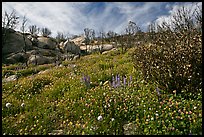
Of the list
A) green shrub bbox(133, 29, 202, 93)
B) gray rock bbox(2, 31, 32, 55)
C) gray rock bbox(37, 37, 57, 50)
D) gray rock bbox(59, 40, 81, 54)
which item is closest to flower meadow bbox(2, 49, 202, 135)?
green shrub bbox(133, 29, 202, 93)

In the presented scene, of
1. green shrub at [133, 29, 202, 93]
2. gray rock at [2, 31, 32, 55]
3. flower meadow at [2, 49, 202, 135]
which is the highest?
gray rock at [2, 31, 32, 55]

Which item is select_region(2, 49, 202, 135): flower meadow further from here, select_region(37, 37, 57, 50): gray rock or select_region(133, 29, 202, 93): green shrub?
select_region(37, 37, 57, 50): gray rock

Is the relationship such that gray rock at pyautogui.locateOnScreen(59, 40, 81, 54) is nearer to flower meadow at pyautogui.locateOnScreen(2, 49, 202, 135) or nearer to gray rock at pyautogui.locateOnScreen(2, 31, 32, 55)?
gray rock at pyautogui.locateOnScreen(2, 31, 32, 55)

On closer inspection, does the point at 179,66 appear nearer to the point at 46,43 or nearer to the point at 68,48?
the point at 46,43

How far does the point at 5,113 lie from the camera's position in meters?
6.27

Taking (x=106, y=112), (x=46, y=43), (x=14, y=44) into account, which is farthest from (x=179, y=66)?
(x=46, y=43)

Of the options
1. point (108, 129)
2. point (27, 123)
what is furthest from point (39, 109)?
point (108, 129)

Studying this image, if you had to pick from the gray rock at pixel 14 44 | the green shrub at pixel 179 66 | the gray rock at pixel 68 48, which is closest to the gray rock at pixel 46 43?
the gray rock at pixel 68 48

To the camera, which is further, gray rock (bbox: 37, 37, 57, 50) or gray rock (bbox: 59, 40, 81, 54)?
gray rock (bbox: 59, 40, 81, 54)

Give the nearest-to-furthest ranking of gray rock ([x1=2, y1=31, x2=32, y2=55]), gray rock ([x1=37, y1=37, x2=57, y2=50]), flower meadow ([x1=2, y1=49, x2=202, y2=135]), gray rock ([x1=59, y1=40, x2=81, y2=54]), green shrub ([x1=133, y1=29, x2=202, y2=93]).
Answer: flower meadow ([x1=2, y1=49, x2=202, y2=135])
green shrub ([x1=133, y1=29, x2=202, y2=93])
gray rock ([x1=2, y1=31, x2=32, y2=55])
gray rock ([x1=37, y1=37, x2=57, y2=50])
gray rock ([x1=59, y1=40, x2=81, y2=54])

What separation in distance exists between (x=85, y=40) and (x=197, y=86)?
59.5 metres

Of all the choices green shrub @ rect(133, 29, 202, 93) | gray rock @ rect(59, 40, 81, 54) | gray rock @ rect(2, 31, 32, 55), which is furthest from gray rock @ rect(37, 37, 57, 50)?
green shrub @ rect(133, 29, 202, 93)

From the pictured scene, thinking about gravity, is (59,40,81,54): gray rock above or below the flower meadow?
above

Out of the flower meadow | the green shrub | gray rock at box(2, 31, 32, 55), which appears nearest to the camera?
the flower meadow
